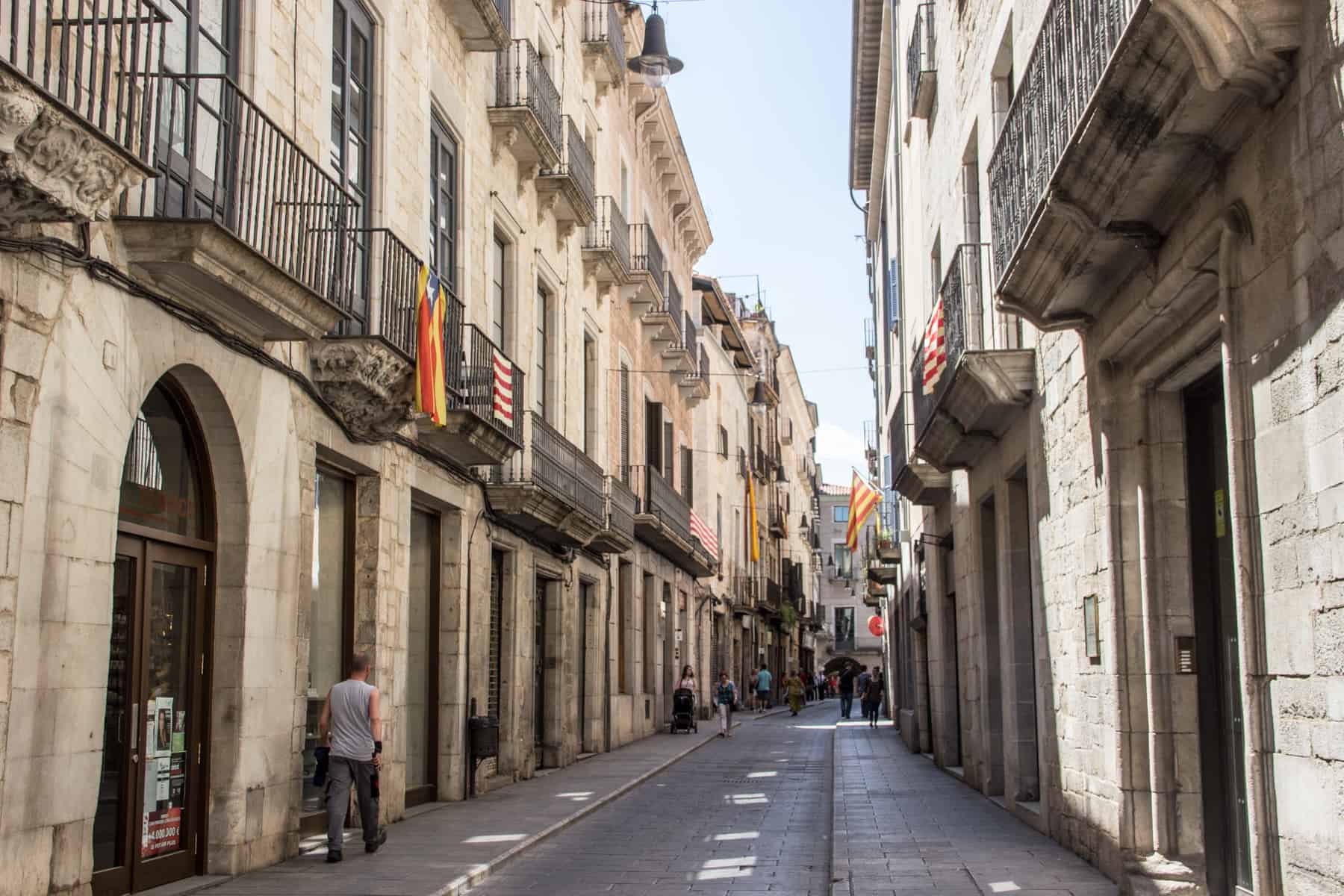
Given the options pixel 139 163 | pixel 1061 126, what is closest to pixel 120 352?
pixel 139 163

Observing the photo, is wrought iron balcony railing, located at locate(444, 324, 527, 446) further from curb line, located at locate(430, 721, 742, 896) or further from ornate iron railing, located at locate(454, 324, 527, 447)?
curb line, located at locate(430, 721, 742, 896)

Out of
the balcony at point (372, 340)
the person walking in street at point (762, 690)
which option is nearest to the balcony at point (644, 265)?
the balcony at point (372, 340)

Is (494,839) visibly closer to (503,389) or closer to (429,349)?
(429,349)

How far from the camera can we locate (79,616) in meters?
7.95

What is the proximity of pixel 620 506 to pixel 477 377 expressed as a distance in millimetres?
9138

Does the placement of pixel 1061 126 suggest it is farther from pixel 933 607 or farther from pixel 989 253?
pixel 933 607

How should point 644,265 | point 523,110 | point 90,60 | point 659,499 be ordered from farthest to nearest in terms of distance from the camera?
point 659,499
point 644,265
point 523,110
point 90,60

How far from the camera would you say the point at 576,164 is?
2117 centimetres

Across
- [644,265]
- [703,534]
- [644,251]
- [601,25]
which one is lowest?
[703,534]

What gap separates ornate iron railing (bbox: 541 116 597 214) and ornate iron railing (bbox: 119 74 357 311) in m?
8.60

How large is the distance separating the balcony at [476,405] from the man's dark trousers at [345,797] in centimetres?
363

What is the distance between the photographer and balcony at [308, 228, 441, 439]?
37.8 ft

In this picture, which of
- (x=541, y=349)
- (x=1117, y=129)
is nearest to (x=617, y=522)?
(x=541, y=349)

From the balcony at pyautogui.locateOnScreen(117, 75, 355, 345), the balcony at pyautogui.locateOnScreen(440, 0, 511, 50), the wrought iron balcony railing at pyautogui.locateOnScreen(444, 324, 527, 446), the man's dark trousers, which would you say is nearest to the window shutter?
the wrought iron balcony railing at pyautogui.locateOnScreen(444, 324, 527, 446)
